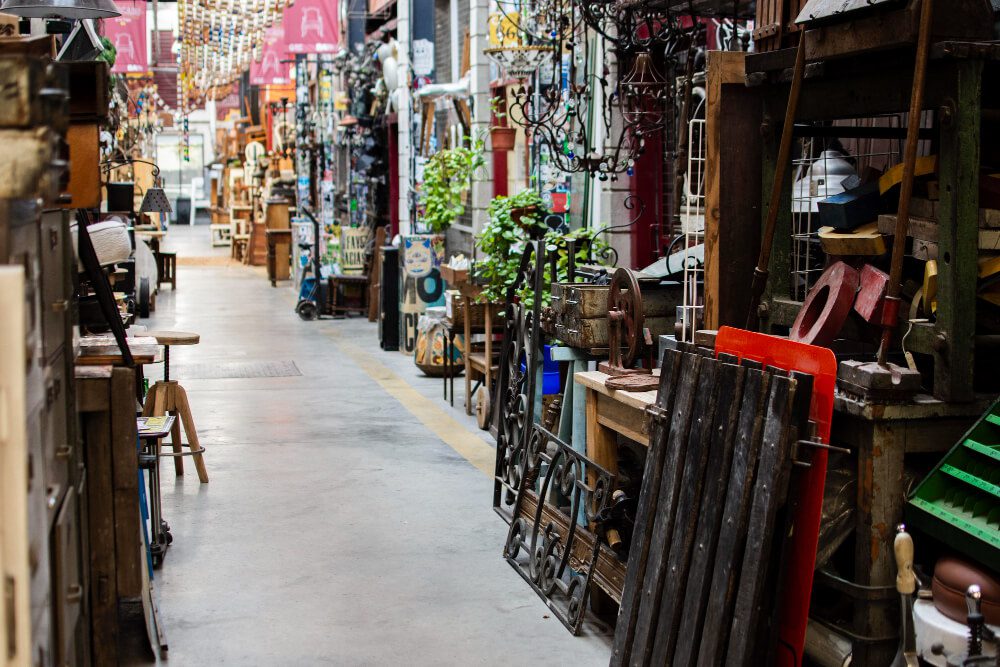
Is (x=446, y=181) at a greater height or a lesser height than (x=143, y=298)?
greater

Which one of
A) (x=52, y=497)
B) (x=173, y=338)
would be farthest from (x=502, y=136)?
(x=52, y=497)

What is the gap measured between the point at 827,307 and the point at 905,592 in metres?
1.02

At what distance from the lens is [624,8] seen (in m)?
6.52

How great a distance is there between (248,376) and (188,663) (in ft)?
23.3

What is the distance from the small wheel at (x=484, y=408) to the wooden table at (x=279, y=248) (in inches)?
524

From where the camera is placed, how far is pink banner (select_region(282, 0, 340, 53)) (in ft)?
52.2

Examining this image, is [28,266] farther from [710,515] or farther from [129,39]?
[129,39]

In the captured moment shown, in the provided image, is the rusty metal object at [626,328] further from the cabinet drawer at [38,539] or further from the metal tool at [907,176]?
the cabinet drawer at [38,539]

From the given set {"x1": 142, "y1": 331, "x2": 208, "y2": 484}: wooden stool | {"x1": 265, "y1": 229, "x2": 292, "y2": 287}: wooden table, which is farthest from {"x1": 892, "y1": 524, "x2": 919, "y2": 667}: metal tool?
{"x1": 265, "y1": 229, "x2": 292, "y2": 287}: wooden table

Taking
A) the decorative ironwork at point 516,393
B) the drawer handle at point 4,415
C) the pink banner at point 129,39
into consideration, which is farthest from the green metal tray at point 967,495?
the pink banner at point 129,39

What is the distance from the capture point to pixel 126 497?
14.0 feet

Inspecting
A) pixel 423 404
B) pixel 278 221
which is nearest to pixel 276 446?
pixel 423 404

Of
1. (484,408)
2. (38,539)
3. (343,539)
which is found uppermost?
(38,539)

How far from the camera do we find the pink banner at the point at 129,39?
585 inches
